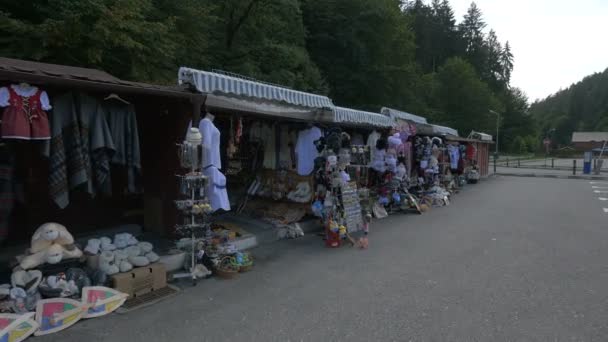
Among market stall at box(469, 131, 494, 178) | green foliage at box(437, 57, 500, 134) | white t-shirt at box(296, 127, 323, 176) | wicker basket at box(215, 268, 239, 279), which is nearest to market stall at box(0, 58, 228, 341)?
wicker basket at box(215, 268, 239, 279)

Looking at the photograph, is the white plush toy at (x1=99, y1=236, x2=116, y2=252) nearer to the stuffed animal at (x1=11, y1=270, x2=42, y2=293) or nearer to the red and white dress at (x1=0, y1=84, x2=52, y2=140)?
the stuffed animal at (x1=11, y1=270, x2=42, y2=293)

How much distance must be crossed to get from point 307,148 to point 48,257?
498 centimetres

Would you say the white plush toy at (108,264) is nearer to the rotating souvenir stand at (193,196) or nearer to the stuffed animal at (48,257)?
the stuffed animal at (48,257)

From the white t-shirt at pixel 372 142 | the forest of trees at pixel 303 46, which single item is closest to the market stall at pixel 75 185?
the forest of trees at pixel 303 46

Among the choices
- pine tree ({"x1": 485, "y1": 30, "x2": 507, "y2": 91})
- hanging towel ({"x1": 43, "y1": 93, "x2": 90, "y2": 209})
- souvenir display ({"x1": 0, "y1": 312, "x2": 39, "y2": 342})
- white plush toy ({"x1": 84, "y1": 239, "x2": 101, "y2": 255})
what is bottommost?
souvenir display ({"x1": 0, "y1": 312, "x2": 39, "y2": 342})

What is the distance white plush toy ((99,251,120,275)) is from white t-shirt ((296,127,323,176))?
425 cm

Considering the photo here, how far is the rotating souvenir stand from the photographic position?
5.05 metres

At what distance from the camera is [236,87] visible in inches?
230

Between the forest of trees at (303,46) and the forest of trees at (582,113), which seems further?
the forest of trees at (582,113)

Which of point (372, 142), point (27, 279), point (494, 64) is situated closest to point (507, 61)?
point (494, 64)

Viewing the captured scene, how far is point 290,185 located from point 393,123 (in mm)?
4013

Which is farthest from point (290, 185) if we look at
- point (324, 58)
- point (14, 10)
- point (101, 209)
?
point (324, 58)

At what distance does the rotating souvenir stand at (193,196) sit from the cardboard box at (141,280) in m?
0.35

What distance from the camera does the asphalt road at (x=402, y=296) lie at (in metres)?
3.85
